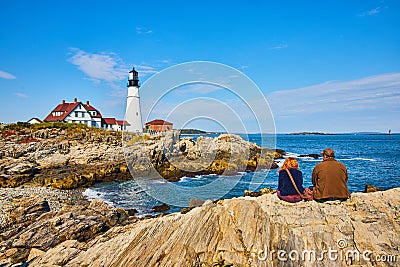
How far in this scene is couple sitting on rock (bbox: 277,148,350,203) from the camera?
7793 mm

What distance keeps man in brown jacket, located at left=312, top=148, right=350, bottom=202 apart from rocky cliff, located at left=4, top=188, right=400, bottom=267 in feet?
0.72

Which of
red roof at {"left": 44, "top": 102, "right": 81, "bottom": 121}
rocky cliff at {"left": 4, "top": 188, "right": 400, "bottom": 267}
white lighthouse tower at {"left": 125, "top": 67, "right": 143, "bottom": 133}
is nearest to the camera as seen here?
rocky cliff at {"left": 4, "top": 188, "right": 400, "bottom": 267}

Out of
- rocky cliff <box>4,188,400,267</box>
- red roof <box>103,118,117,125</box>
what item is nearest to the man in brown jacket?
rocky cliff <box>4,188,400,267</box>

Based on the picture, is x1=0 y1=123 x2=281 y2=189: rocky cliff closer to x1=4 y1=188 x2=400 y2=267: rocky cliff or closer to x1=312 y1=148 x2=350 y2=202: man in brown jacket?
x1=4 y1=188 x2=400 y2=267: rocky cliff

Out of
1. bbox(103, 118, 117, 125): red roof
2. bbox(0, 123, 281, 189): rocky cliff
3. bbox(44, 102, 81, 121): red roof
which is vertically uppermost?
bbox(44, 102, 81, 121): red roof

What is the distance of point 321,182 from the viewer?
789 cm

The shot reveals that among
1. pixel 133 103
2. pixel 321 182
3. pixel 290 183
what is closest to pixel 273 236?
pixel 290 183

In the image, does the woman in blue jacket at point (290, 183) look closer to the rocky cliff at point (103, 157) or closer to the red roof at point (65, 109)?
the rocky cliff at point (103, 157)

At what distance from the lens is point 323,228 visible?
283 inches

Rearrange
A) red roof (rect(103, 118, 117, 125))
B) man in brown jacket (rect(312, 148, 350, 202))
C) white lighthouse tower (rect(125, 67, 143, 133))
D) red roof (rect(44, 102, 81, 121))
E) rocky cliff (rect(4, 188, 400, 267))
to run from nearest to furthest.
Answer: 1. rocky cliff (rect(4, 188, 400, 267))
2. man in brown jacket (rect(312, 148, 350, 202))
3. white lighthouse tower (rect(125, 67, 143, 133))
4. red roof (rect(44, 102, 81, 121))
5. red roof (rect(103, 118, 117, 125))

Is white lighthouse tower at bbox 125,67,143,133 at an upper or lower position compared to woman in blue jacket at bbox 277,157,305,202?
upper

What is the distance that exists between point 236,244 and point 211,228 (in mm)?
784

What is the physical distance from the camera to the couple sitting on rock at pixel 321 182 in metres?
7.79

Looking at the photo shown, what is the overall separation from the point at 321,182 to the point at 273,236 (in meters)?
2.04
